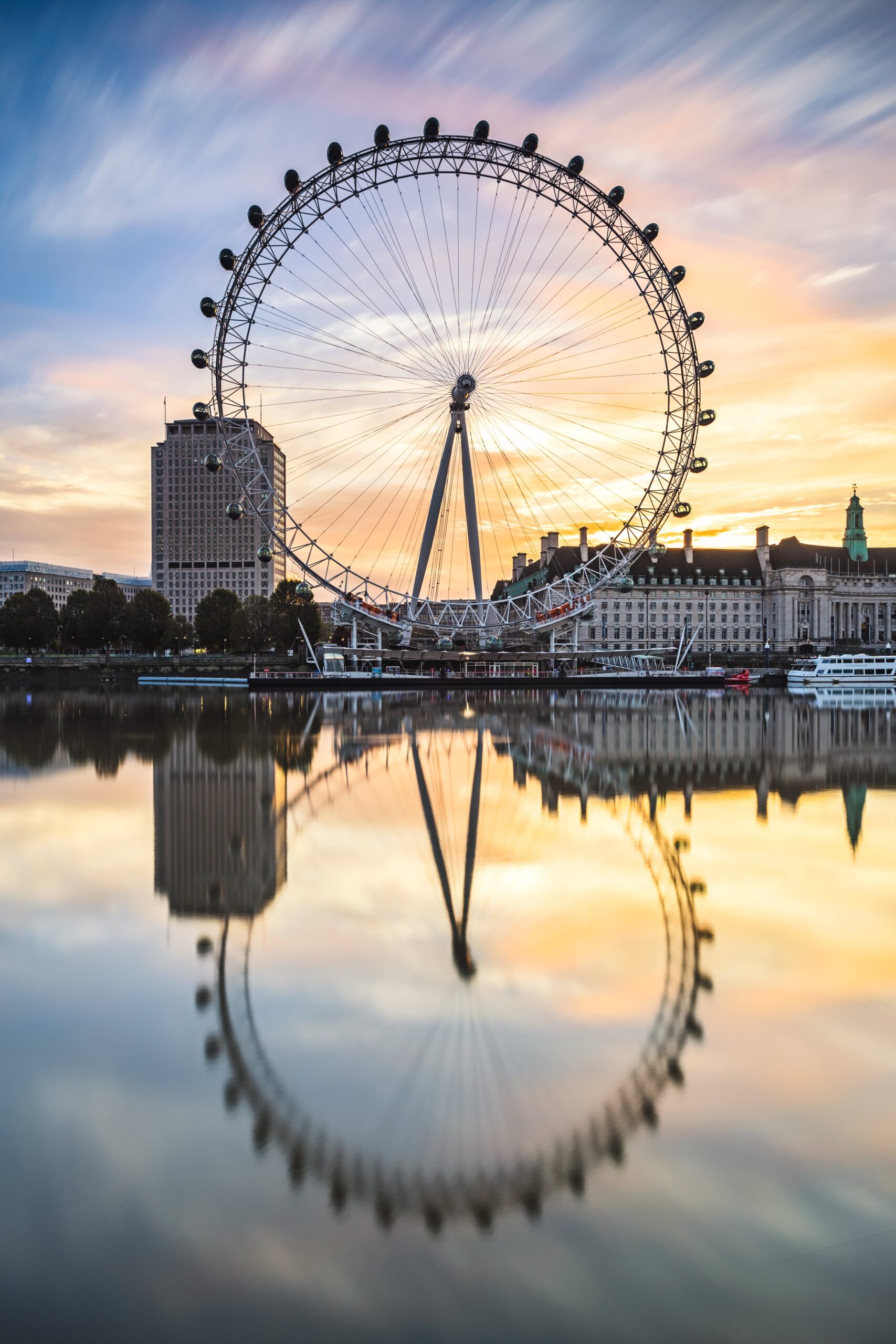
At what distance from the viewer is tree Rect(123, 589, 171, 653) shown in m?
113

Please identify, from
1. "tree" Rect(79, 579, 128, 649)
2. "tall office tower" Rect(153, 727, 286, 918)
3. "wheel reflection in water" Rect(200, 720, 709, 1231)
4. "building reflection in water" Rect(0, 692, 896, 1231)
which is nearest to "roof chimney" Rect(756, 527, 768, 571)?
"tree" Rect(79, 579, 128, 649)

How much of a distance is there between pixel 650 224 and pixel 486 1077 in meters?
52.2

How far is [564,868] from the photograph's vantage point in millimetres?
12000

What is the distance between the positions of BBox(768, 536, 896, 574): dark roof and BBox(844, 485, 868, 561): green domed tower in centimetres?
80

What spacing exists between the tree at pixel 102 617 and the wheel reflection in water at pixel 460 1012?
356 ft

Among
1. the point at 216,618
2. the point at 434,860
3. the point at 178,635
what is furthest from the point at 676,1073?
the point at 178,635

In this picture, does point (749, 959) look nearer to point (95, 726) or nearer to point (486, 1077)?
point (486, 1077)

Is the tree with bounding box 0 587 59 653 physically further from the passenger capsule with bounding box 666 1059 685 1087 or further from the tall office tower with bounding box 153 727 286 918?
the passenger capsule with bounding box 666 1059 685 1087

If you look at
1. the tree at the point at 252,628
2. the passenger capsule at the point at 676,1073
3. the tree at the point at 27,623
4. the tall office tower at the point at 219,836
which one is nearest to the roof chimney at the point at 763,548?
the tree at the point at 252,628

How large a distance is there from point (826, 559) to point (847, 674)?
60.8 metres

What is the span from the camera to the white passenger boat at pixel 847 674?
274ft

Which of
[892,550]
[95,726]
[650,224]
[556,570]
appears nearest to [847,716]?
[650,224]

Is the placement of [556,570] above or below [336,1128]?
above

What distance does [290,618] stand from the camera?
110 m
